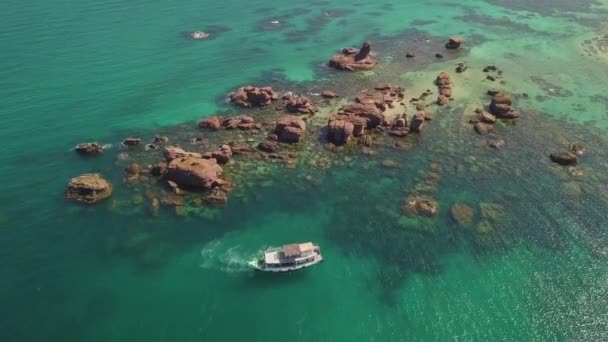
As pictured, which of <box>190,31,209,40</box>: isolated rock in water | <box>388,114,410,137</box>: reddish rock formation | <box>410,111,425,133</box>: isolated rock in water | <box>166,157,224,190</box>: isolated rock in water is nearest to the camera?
<box>166,157,224,190</box>: isolated rock in water

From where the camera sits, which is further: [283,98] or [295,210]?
[283,98]

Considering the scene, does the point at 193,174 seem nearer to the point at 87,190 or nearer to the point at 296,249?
the point at 87,190

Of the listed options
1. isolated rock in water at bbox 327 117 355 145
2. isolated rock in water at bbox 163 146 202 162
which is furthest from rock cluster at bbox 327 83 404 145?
isolated rock in water at bbox 163 146 202 162

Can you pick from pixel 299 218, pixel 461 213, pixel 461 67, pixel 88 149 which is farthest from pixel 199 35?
pixel 461 213

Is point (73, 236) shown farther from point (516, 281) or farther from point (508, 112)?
point (508, 112)

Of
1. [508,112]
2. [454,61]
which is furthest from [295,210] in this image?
[454,61]

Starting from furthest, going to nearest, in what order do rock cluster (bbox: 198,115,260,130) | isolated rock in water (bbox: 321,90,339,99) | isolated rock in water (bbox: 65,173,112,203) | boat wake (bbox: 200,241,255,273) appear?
1. isolated rock in water (bbox: 321,90,339,99)
2. rock cluster (bbox: 198,115,260,130)
3. isolated rock in water (bbox: 65,173,112,203)
4. boat wake (bbox: 200,241,255,273)

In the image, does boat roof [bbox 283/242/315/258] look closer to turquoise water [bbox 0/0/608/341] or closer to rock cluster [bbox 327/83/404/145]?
turquoise water [bbox 0/0/608/341]
